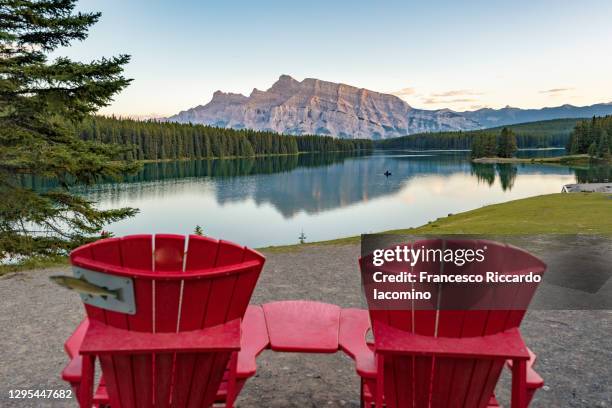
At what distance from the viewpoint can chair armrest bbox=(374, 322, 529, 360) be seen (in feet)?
8.72

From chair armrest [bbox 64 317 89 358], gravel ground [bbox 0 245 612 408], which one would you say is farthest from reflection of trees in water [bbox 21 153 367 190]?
chair armrest [bbox 64 317 89 358]

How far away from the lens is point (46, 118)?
15492mm

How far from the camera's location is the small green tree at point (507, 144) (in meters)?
123

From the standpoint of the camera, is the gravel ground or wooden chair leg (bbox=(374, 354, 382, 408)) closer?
wooden chair leg (bbox=(374, 354, 382, 408))

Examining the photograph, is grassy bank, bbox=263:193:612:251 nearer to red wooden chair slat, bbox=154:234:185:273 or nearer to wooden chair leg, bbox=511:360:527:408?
red wooden chair slat, bbox=154:234:185:273

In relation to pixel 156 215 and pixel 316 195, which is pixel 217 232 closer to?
pixel 156 215

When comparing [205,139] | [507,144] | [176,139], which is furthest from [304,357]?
[205,139]

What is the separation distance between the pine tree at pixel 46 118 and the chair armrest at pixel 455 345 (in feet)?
43.8

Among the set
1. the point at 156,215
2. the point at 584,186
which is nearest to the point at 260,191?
the point at 156,215

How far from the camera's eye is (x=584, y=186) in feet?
165

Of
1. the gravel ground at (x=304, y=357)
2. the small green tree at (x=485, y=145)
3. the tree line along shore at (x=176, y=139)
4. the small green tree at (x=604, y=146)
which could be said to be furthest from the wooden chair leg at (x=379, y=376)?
the small green tree at (x=485, y=145)

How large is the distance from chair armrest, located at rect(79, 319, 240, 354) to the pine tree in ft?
40.7

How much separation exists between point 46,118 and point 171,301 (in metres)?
15.7

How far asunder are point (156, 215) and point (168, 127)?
9580 centimetres
